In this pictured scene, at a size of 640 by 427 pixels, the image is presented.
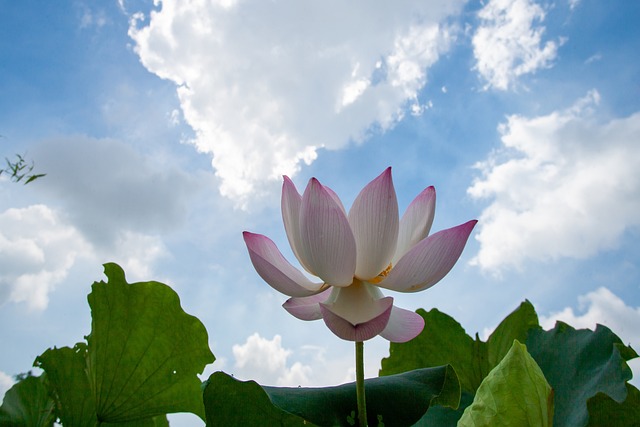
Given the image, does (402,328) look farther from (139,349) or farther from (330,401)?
(139,349)

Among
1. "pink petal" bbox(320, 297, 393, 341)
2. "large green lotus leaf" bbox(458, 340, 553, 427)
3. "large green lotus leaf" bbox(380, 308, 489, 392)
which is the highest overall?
"large green lotus leaf" bbox(380, 308, 489, 392)

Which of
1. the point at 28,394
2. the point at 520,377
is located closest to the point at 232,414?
the point at 520,377

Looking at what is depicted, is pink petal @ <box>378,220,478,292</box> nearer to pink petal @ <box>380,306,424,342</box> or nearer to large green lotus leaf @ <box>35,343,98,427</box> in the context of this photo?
pink petal @ <box>380,306,424,342</box>

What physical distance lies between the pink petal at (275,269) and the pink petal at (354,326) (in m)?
0.07

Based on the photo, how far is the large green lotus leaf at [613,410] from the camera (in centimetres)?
52

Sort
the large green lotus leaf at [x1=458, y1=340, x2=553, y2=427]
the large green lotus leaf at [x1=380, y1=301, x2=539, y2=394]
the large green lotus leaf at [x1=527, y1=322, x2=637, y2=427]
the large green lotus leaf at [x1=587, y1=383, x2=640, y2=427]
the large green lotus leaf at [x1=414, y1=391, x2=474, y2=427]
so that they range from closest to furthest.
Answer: the large green lotus leaf at [x1=458, y1=340, x2=553, y2=427]
the large green lotus leaf at [x1=587, y1=383, x2=640, y2=427]
the large green lotus leaf at [x1=527, y1=322, x2=637, y2=427]
the large green lotus leaf at [x1=414, y1=391, x2=474, y2=427]
the large green lotus leaf at [x1=380, y1=301, x2=539, y2=394]

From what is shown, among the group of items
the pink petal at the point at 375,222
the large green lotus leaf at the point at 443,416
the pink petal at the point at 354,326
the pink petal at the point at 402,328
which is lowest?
the large green lotus leaf at the point at 443,416

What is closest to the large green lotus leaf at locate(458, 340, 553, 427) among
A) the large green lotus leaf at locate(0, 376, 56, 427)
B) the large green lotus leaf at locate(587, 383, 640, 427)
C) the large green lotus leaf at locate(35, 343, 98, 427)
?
the large green lotus leaf at locate(587, 383, 640, 427)

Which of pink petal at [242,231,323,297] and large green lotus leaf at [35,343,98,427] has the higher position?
pink petal at [242,231,323,297]

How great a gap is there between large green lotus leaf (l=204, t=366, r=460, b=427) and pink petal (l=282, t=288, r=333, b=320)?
10 centimetres

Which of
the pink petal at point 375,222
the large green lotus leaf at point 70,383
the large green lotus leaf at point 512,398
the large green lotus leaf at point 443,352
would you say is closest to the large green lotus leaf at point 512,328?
the large green lotus leaf at point 443,352

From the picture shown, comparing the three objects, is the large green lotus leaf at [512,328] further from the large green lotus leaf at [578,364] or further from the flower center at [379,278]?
the flower center at [379,278]

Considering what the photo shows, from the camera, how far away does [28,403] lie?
92 centimetres

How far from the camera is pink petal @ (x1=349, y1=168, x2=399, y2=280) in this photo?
643 mm
